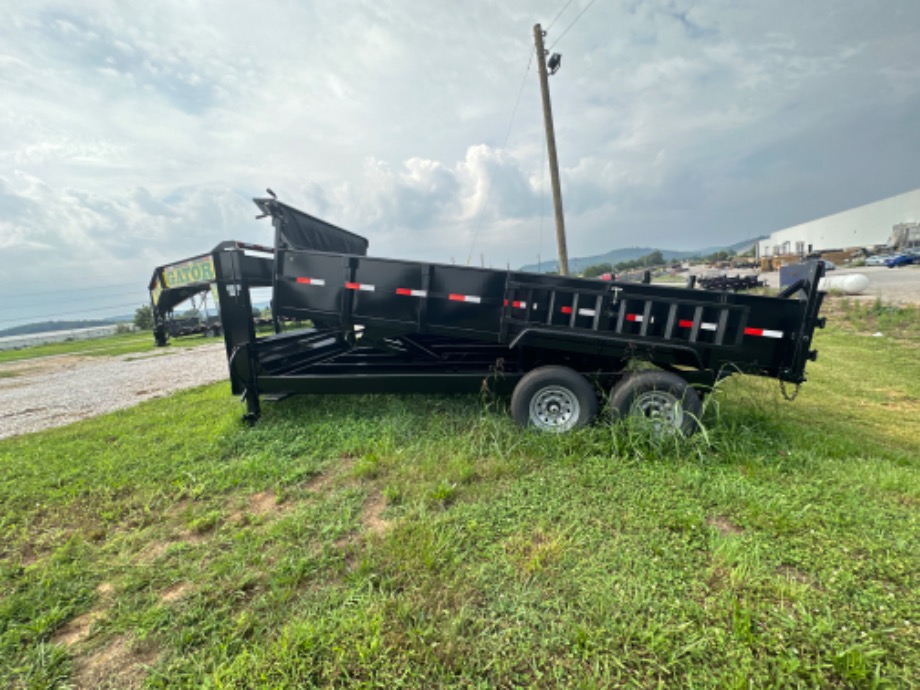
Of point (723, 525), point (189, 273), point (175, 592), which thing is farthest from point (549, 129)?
point (189, 273)

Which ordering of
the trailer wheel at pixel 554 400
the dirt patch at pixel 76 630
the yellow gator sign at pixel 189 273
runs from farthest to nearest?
the yellow gator sign at pixel 189 273, the trailer wheel at pixel 554 400, the dirt patch at pixel 76 630

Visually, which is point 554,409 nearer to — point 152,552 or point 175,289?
point 152,552

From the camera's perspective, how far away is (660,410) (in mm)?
3627

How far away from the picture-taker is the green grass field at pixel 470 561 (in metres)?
1.67

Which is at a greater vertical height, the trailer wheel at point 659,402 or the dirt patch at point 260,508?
the trailer wheel at point 659,402

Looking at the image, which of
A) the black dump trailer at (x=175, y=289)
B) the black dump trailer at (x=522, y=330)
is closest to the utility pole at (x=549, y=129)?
the black dump trailer at (x=522, y=330)

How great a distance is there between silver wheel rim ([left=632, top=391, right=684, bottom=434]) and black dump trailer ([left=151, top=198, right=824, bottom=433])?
0.05 ft

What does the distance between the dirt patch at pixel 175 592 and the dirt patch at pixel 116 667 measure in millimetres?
223

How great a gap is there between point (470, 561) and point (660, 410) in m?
2.35

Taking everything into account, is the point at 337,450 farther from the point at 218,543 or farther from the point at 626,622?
the point at 626,622

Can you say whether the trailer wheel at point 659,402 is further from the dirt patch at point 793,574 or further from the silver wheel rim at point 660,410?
the dirt patch at point 793,574

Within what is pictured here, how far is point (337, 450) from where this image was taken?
3.77 metres

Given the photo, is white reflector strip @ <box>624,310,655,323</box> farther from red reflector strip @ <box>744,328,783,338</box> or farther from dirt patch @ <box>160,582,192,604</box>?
dirt patch @ <box>160,582,192,604</box>

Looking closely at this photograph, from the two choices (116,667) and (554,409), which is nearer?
(116,667)
